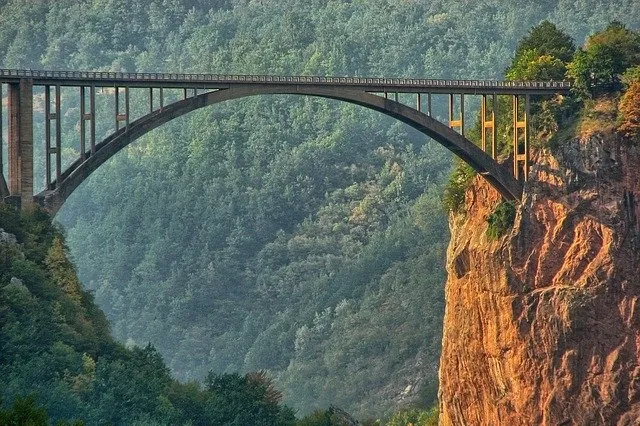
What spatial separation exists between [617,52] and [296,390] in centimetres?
6731

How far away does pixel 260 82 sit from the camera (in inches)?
5025

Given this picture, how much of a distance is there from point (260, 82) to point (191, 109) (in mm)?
5297

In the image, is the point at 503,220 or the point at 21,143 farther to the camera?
the point at 503,220

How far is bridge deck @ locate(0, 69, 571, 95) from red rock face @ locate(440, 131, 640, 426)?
3.97 m

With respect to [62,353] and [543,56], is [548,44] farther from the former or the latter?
[62,353]

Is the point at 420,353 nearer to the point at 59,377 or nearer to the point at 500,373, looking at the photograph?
the point at 500,373

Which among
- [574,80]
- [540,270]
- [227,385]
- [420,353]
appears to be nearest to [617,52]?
[574,80]

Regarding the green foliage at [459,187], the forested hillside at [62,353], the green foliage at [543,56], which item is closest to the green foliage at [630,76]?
the green foliage at [543,56]

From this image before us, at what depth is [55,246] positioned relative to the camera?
121 meters

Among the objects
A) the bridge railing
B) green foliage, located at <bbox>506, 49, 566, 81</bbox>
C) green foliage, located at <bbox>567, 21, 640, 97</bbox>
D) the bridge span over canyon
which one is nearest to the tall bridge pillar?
the bridge span over canyon

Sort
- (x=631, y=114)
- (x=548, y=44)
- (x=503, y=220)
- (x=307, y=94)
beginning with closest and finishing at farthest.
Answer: (x=631, y=114) < (x=307, y=94) < (x=503, y=220) < (x=548, y=44)

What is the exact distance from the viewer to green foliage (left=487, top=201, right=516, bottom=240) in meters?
131

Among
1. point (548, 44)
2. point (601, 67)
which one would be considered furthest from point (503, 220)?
point (548, 44)

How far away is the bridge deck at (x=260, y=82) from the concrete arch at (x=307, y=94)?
15.2 inches
